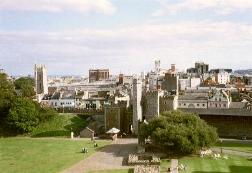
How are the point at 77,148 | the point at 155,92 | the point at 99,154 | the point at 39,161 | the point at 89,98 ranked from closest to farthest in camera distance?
1. the point at 39,161
2. the point at 99,154
3. the point at 77,148
4. the point at 155,92
5. the point at 89,98

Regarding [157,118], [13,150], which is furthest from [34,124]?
[157,118]

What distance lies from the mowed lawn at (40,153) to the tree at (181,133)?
7901mm

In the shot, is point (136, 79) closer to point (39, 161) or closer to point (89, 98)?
point (39, 161)

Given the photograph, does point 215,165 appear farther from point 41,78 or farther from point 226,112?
point 41,78

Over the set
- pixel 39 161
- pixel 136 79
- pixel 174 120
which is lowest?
pixel 39 161

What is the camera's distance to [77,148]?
53500 mm

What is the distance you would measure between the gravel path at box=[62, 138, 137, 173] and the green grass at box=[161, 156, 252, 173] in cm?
505

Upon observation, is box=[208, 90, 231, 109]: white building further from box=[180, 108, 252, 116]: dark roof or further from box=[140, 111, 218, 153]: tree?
box=[140, 111, 218, 153]: tree

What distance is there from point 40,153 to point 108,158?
8.59 meters

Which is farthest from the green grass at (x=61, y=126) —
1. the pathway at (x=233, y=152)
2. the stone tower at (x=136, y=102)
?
the pathway at (x=233, y=152)

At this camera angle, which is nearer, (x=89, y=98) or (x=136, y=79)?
(x=136, y=79)

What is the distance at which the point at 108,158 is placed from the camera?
4716cm

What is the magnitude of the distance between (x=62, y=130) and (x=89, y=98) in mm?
27593

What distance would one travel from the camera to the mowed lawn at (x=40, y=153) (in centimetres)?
4331
